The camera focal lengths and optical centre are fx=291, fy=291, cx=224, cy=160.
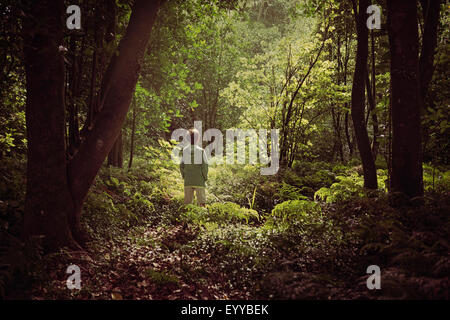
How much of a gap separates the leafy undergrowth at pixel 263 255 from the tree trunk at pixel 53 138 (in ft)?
1.75

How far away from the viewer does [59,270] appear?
3846 millimetres

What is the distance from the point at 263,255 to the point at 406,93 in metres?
3.62

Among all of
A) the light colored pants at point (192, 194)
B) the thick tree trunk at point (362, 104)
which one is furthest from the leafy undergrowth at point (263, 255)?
the light colored pants at point (192, 194)

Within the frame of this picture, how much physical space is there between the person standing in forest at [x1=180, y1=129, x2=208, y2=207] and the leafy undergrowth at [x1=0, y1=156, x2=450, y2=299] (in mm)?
1403

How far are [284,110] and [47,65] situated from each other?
1075 cm

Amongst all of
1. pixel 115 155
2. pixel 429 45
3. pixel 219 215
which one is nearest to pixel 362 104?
pixel 429 45

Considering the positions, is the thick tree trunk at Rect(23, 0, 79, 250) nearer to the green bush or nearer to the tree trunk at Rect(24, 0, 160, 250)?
the tree trunk at Rect(24, 0, 160, 250)

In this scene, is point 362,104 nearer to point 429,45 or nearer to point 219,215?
point 429,45

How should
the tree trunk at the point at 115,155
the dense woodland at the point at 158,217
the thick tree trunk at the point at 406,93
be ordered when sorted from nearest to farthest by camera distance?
the dense woodland at the point at 158,217, the thick tree trunk at the point at 406,93, the tree trunk at the point at 115,155

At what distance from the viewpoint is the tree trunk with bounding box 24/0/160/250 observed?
3.92m

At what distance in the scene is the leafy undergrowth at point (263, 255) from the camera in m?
3.30

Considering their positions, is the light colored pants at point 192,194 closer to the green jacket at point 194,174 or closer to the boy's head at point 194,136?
the green jacket at point 194,174

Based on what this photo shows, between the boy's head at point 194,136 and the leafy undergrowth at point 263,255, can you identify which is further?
the boy's head at point 194,136
